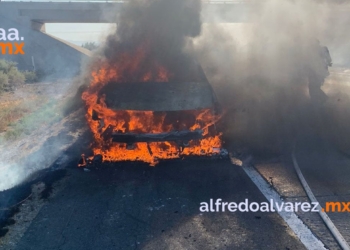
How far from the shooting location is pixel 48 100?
59.0 ft

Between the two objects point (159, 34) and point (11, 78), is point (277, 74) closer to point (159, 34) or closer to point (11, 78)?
point (159, 34)

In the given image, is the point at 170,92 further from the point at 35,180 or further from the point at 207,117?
the point at 35,180

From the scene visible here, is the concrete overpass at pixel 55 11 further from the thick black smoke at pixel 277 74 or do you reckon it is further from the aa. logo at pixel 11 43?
the thick black smoke at pixel 277 74

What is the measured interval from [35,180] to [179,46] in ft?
20.1

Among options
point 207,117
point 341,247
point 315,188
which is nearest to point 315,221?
point 341,247

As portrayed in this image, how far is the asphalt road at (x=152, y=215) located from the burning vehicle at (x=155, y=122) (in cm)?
81

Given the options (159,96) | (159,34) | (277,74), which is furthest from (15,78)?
(277,74)

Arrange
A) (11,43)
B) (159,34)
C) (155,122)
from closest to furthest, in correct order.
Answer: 1. (155,122)
2. (159,34)
3. (11,43)

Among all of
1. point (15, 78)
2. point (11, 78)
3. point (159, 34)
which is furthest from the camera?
point (11, 78)

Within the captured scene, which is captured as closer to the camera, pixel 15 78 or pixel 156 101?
pixel 156 101

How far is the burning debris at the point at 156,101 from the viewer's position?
8704 mm

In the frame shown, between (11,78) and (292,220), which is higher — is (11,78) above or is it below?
above

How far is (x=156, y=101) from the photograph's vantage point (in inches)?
351

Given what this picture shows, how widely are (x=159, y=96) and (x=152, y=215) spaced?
12.8 feet
